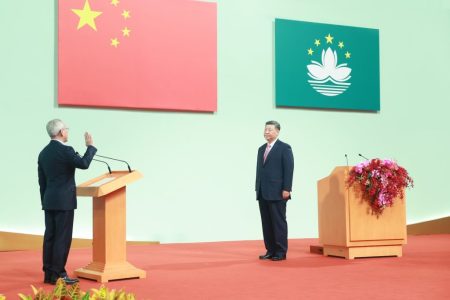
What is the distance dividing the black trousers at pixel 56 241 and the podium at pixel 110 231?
250mm

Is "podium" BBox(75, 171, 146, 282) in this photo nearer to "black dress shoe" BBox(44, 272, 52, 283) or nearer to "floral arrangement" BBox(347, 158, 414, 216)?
"black dress shoe" BBox(44, 272, 52, 283)

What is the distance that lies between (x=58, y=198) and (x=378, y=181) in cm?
305

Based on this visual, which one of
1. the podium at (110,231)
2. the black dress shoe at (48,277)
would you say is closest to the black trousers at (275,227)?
the podium at (110,231)

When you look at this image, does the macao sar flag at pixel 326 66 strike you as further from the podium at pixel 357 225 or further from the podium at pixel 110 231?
the podium at pixel 110 231

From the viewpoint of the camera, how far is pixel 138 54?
7.56 meters

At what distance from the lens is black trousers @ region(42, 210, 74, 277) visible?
419 centimetres

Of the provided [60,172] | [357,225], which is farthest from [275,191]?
[60,172]

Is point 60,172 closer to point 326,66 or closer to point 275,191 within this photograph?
point 275,191

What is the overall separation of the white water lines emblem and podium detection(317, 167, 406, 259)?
113 inches

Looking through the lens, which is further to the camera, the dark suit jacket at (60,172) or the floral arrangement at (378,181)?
the floral arrangement at (378,181)

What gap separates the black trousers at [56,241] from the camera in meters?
4.19

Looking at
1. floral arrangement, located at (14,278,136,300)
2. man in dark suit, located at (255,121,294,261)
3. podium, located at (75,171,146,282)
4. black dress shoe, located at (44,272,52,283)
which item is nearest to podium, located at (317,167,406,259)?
man in dark suit, located at (255,121,294,261)

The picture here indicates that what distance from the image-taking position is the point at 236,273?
4.73 m

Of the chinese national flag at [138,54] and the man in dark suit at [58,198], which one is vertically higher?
the chinese national flag at [138,54]
